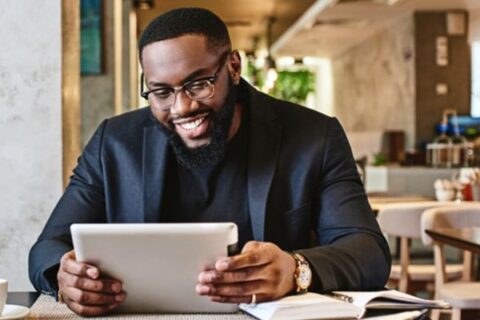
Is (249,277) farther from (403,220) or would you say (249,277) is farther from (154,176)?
(403,220)

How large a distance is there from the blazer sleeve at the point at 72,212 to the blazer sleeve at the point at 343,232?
1.72ft

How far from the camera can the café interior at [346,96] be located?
2.64 metres

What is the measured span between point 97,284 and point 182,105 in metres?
0.47

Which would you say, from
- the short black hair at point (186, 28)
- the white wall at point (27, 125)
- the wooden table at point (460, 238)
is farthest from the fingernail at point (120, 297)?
the wooden table at point (460, 238)

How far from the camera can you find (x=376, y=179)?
377 inches

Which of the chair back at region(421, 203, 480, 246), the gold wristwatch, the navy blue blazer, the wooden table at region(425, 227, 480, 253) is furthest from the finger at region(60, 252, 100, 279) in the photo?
the chair back at region(421, 203, 480, 246)

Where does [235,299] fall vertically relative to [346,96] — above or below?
below

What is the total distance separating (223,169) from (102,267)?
22.4 inches

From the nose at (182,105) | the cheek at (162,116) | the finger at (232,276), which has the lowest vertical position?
the finger at (232,276)

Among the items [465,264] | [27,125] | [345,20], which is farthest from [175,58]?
[345,20]

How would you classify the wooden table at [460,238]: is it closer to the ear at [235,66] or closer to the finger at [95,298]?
the ear at [235,66]

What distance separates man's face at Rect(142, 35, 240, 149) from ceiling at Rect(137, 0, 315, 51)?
10.5 meters

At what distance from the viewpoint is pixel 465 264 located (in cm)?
402

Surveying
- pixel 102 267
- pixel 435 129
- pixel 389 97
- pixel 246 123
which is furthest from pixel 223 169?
pixel 389 97
